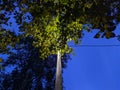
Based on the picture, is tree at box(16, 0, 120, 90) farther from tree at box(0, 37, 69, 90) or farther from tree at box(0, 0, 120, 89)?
tree at box(0, 37, 69, 90)

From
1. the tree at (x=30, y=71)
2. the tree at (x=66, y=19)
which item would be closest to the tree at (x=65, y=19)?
the tree at (x=66, y=19)

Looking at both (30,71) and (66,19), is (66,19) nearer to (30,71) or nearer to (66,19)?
(66,19)

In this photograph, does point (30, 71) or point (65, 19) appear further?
point (30, 71)

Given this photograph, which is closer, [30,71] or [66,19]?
[66,19]

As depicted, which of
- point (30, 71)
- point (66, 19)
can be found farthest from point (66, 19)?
point (30, 71)

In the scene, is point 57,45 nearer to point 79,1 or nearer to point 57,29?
point 57,29

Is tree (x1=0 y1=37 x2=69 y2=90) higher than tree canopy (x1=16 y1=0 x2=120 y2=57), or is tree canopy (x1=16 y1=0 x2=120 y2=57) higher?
tree (x1=0 y1=37 x2=69 y2=90)

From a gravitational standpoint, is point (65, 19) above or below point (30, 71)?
below

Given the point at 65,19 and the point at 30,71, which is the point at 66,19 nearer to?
the point at 65,19

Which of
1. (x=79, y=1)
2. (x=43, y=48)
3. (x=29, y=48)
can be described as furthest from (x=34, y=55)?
(x=79, y=1)

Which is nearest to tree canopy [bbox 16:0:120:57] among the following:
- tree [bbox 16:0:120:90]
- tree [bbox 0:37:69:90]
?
tree [bbox 16:0:120:90]

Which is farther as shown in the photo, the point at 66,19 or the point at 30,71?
the point at 30,71

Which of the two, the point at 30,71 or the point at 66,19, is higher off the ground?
the point at 30,71

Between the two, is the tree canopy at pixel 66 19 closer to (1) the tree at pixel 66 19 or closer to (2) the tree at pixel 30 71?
(1) the tree at pixel 66 19
